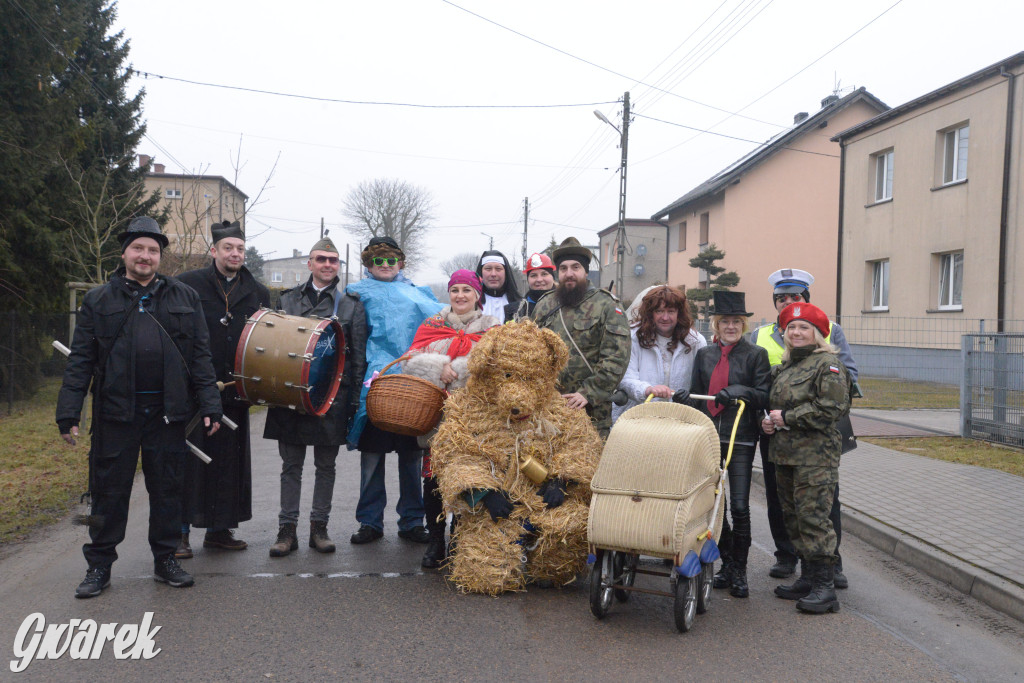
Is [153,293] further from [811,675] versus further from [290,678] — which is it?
[811,675]

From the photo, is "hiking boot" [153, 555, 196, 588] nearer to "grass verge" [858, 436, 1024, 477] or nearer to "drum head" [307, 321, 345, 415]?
"drum head" [307, 321, 345, 415]

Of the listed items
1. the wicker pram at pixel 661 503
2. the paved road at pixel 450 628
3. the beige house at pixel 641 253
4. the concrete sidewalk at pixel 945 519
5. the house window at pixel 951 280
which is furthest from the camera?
the beige house at pixel 641 253

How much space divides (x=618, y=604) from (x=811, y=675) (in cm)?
130

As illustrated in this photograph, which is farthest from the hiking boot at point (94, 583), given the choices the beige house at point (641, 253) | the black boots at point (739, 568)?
the beige house at point (641, 253)

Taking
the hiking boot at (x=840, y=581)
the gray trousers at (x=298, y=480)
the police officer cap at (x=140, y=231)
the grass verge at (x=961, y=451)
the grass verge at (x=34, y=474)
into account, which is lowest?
the grass verge at (x=34, y=474)

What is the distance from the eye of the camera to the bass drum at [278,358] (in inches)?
207

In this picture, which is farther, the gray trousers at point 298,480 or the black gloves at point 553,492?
the gray trousers at point 298,480

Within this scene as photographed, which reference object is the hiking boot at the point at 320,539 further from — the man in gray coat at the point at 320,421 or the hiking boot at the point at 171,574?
the hiking boot at the point at 171,574

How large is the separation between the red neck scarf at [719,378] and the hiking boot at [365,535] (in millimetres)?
2775

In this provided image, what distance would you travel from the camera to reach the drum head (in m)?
5.57

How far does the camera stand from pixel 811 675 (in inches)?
151

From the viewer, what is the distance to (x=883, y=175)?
2294 cm

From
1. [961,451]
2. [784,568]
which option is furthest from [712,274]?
[784,568]

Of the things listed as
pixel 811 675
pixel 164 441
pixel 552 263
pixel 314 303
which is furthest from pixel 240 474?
pixel 811 675
